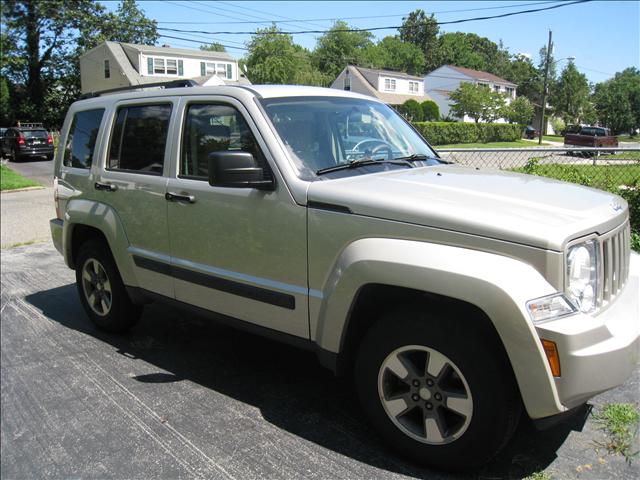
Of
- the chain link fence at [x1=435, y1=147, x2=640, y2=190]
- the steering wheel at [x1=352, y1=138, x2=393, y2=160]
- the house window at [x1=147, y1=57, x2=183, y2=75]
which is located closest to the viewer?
the steering wheel at [x1=352, y1=138, x2=393, y2=160]

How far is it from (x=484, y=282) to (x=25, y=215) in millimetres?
11883

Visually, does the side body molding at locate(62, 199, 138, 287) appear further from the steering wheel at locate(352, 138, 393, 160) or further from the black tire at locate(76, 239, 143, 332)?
the steering wheel at locate(352, 138, 393, 160)

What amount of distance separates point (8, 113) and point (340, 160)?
2107 inches

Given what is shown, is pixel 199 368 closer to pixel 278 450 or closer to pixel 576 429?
pixel 278 450

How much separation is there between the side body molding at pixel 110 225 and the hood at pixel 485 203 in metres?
2.03

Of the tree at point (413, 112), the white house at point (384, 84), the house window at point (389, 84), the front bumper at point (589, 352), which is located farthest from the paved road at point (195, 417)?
the house window at point (389, 84)

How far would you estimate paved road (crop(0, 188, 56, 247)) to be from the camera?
9.62m

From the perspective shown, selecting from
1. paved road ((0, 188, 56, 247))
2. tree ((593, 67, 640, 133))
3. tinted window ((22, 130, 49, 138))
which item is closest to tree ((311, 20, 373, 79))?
tree ((593, 67, 640, 133))

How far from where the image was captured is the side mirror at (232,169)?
10.2ft

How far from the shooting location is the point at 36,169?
23984 mm

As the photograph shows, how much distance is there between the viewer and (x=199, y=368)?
4180 mm

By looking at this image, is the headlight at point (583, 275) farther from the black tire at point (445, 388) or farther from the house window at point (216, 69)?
the house window at point (216, 69)

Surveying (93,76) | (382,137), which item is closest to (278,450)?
(382,137)

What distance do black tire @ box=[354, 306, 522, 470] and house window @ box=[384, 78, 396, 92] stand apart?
60.5 m
